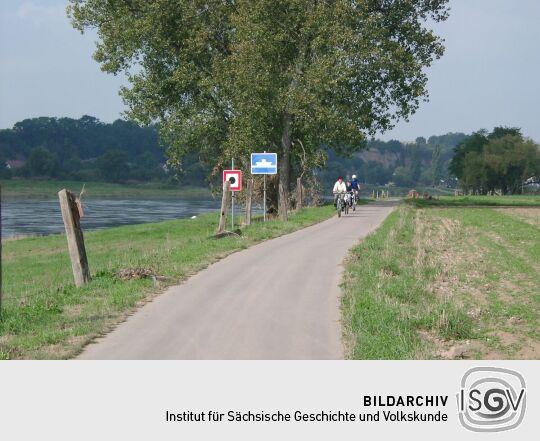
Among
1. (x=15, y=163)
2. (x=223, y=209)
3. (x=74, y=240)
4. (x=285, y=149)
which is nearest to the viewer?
(x=74, y=240)

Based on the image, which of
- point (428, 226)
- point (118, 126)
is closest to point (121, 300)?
point (428, 226)

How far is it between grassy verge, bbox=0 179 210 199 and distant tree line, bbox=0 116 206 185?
2.24 m

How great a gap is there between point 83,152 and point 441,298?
157 metres

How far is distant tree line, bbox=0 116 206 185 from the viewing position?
4813 inches

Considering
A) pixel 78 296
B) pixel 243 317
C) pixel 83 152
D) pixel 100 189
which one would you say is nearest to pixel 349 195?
pixel 78 296

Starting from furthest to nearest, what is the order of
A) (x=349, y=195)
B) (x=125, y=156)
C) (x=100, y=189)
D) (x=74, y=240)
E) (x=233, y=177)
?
(x=125, y=156) → (x=100, y=189) → (x=349, y=195) → (x=233, y=177) → (x=74, y=240)

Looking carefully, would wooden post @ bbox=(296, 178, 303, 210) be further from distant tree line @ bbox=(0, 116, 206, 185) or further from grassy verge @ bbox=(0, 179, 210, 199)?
distant tree line @ bbox=(0, 116, 206, 185)

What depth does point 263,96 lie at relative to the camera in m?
41.8

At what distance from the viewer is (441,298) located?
14562 millimetres

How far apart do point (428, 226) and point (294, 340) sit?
24.4 metres

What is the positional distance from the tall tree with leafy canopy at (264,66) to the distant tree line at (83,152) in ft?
192
